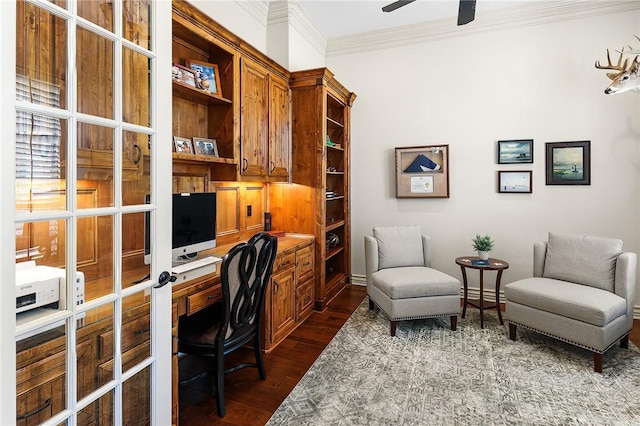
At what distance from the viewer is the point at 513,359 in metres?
2.70

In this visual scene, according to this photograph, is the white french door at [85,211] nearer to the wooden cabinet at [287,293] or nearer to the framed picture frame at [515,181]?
the wooden cabinet at [287,293]

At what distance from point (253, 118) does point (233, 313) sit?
1.74 meters

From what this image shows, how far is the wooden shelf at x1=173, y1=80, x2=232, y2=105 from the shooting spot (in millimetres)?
2383

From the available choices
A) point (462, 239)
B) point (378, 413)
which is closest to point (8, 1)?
point (378, 413)

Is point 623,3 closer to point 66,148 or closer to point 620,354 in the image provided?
point 620,354

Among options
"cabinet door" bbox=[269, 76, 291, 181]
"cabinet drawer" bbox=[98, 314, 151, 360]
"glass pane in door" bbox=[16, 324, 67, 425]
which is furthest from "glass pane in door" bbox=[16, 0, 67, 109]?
"cabinet door" bbox=[269, 76, 291, 181]

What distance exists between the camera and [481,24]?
4039mm

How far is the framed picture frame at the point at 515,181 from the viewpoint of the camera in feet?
12.9

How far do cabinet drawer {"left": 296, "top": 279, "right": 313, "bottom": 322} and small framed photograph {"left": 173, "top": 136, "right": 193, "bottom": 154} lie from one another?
1575 millimetres

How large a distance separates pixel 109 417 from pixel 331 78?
3.44m

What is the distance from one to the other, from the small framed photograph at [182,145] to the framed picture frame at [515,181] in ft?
11.0

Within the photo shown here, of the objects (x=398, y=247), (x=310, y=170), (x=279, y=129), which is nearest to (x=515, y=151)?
(x=398, y=247)

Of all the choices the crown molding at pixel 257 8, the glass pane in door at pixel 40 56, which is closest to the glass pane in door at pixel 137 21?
the glass pane in door at pixel 40 56

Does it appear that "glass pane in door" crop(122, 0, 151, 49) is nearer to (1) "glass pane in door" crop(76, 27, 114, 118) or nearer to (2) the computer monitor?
(1) "glass pane in door" crop(76, 27, 114, 118)
